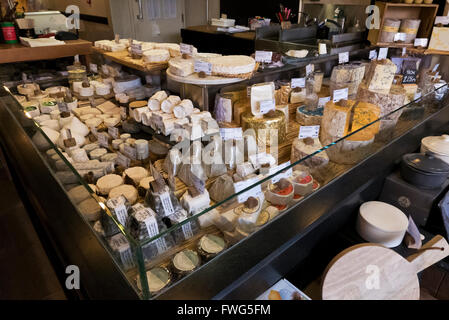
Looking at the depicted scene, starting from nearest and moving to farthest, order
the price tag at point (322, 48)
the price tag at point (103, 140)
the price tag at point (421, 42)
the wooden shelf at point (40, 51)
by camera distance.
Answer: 1. the price tag at point (103, 140)
2. the price tag at point (322, 48)
3. the price tag at point (421, 42)
4. the wooden shelf at point (40, 51)

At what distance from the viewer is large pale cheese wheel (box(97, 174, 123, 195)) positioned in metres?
1.64

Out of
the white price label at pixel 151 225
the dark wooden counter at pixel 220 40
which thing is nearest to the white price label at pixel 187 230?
the white price label at pixel 151 225

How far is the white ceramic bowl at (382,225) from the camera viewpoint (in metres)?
1.80

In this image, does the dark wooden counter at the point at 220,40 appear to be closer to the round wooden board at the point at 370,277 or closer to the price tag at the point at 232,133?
the price tag at the point at 232,133

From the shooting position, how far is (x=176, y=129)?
1.94 m

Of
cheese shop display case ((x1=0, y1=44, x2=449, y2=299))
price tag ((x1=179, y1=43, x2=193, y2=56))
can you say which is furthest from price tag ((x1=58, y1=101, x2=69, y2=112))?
price tag ((x1=179, y1=43, x2=193, y2=56))

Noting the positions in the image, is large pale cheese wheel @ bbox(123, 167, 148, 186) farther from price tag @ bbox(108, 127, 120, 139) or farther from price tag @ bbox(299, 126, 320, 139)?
price tag @ bbox(299, 126, 320, 139)

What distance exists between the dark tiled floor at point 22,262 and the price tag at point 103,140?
45.0 inches

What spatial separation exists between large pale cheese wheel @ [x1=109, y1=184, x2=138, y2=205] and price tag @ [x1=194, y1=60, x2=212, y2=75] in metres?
0.93

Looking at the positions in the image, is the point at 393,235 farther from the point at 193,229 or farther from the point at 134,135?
the point at 134,135

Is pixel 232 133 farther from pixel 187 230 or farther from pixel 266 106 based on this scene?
pixel 187 230

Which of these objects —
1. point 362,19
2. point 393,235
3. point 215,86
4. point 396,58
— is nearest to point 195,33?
point 362,19

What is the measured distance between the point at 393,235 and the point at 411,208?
0.52 m

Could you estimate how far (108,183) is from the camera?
1.68m
